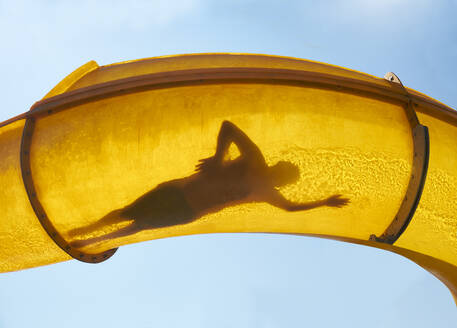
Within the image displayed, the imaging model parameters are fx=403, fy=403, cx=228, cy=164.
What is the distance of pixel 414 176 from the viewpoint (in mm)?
2348

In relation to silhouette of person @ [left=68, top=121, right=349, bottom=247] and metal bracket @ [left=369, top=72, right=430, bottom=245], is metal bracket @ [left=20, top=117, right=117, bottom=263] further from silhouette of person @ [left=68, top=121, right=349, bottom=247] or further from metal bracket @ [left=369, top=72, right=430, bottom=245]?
metal bracket @ [left=369, top=72, right=430, bottom=245]

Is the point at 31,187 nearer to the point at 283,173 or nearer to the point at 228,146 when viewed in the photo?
the point at 228,146

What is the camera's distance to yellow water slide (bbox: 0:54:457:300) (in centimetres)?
230

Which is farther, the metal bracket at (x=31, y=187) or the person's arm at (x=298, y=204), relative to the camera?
the person's arm at (x=298, y=204)

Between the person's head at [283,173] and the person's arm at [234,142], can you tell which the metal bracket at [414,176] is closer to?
the person's head at [283,173]

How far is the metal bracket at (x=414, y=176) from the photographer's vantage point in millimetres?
2297

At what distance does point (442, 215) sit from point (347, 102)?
0.95 metres

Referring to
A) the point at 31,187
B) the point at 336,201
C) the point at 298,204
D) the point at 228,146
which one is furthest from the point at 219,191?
the point at 31,187

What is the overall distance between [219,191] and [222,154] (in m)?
0.24

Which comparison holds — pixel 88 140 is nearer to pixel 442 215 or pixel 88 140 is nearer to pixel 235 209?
pixel 235 209

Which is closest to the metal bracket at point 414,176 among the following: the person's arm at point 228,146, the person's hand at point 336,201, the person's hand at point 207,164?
the person's hand at point 336,201

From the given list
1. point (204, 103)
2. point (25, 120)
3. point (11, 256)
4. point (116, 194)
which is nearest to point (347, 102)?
point (204, 103)

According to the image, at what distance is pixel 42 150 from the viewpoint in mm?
2348

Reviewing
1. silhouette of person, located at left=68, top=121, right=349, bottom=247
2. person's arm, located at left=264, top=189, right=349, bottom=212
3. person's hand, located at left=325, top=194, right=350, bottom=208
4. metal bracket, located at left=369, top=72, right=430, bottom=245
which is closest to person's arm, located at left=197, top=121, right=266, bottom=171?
silhouette of person, located at left=68, top=121, right=349, bottom=247
